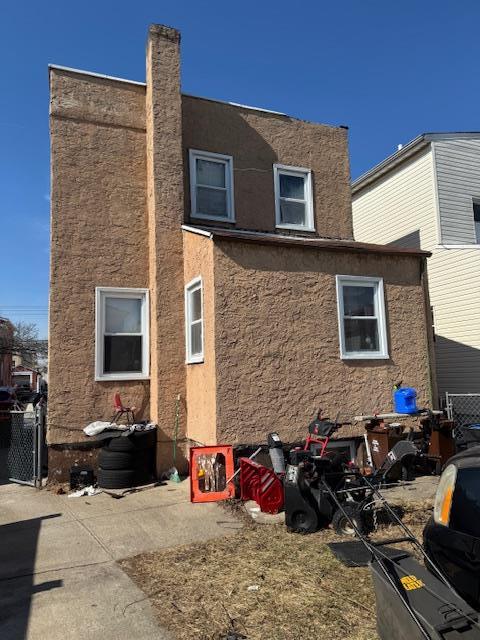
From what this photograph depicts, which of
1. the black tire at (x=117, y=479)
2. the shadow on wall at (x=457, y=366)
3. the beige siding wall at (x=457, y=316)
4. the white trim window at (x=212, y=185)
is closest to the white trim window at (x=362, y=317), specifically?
the white trim window at (x=212, y=185)

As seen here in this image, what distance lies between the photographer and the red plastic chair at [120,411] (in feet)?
28.8

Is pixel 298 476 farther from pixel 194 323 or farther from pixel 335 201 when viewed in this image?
pixel 335 201

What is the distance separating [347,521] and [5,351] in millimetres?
43352

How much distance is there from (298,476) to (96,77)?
8.34 metres

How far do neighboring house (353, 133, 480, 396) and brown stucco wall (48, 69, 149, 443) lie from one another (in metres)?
8.28

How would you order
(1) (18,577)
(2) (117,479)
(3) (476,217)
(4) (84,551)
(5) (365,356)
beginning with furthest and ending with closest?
(3) (476,217), (5) (365,356), (2) (117,479), (4) (84,551), (1) (18,577)

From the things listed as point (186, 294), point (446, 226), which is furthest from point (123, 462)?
point (446, 226)

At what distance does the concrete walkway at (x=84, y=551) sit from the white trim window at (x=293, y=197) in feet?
20.4

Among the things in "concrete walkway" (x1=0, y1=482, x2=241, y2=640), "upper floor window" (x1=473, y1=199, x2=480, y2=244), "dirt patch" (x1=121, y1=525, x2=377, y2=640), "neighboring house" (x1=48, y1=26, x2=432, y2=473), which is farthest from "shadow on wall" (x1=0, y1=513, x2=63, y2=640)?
"upper floor window" (x1=473, y1=199, x2=480, y2=244)

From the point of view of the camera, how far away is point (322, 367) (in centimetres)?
808

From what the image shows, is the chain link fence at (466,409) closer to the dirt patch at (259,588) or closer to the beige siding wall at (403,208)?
the beige siding wall at (403,208)

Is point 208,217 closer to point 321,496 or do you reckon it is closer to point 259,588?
point 321,496

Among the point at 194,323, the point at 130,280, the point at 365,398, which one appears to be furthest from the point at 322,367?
the point at 130,280

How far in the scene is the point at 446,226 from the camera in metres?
13.8
